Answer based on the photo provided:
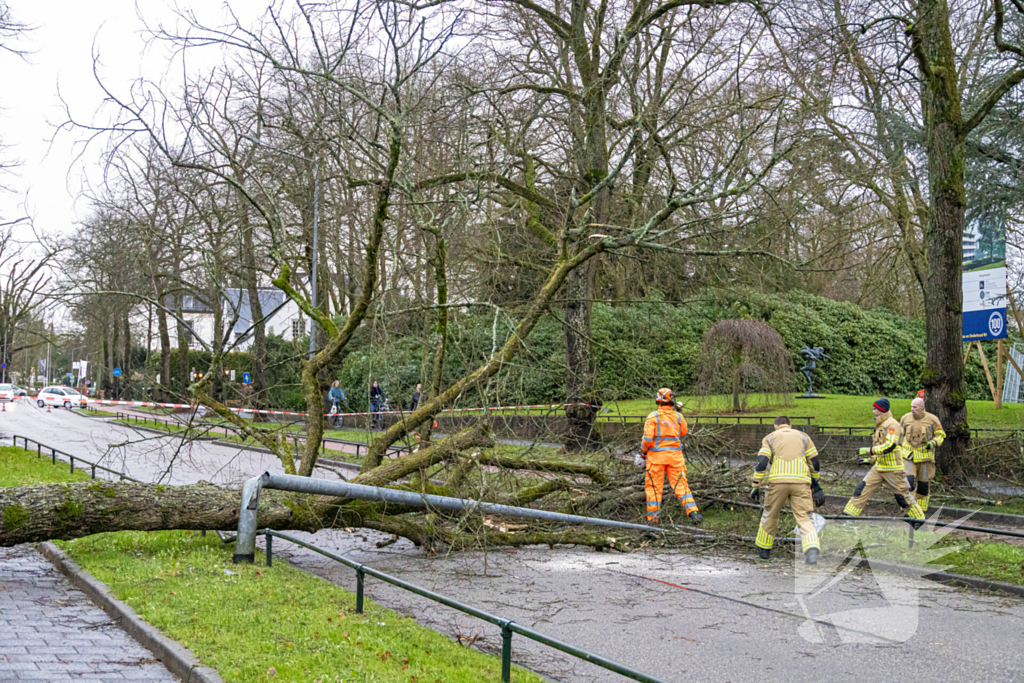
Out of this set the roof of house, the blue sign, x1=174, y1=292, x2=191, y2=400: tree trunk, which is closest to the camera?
the roof of house

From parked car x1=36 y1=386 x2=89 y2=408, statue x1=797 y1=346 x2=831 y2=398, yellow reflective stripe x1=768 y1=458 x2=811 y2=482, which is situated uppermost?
statue x1=797 y1=346 x2=831 y2=398

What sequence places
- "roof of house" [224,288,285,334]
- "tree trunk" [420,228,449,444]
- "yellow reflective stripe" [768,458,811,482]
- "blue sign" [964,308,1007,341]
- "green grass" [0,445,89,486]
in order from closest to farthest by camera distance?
"yellow reflective stripe" [768,458,811,482]
"tree trunk" [420,228,449,444]
"roof of house" [224,288,285,334]
"green grass" [0,445,89,486]
"blue sign" [964,308,1007,341]

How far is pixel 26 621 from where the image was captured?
21.9ft

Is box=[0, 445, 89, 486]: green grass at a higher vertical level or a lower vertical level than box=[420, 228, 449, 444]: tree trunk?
lower

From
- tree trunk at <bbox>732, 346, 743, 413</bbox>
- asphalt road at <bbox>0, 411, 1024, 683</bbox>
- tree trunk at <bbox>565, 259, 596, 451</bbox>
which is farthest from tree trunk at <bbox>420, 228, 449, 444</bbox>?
tree trunk at <bbox>732, 346, 743, 413</bbox>

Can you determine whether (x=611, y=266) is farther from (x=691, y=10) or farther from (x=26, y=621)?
(x=26, y=621)

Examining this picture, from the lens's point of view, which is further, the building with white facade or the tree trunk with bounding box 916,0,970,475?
the tree trunk with bounding box 916,0,970,475

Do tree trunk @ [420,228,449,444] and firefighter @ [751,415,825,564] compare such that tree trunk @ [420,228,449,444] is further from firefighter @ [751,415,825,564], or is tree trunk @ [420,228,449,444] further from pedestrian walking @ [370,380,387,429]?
firefighter @ [751,415,825,564]

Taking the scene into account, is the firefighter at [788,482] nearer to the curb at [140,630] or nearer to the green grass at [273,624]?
the green grass at [273,624]

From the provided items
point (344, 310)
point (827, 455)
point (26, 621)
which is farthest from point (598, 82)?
point (344, 310)

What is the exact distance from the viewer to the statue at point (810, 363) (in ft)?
96.9

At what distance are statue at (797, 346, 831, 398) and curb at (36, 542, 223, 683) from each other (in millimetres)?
25080

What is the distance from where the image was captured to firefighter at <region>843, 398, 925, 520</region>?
1205 centimetres

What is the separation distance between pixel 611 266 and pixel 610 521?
8834 millimetres
